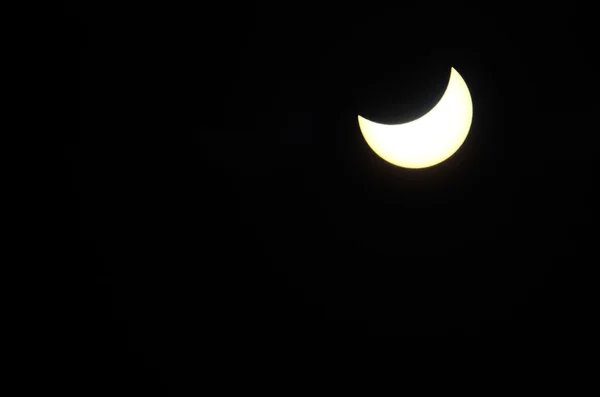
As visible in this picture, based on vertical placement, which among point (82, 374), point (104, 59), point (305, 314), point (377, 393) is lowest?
point (82, 374)

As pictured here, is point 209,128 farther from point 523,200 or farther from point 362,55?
point 523,200

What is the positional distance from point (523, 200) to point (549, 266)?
283 millimetres

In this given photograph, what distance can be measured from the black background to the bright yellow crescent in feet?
0.12

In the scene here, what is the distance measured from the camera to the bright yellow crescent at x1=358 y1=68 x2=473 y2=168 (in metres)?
1.60

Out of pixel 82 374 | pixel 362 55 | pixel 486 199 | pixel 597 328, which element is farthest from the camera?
pixel 82 374

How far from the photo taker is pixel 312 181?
1727 millimetres

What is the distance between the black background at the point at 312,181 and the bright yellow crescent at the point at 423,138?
0.04m

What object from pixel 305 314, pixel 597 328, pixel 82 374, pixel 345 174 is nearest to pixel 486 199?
pixel 345 174

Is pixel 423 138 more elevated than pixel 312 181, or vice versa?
pixel 423 138

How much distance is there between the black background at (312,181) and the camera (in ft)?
4.97

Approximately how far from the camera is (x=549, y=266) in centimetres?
183

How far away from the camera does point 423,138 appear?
5.35 ft

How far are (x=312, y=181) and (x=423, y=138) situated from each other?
1.29 feet

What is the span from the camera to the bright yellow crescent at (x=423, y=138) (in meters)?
1.60
